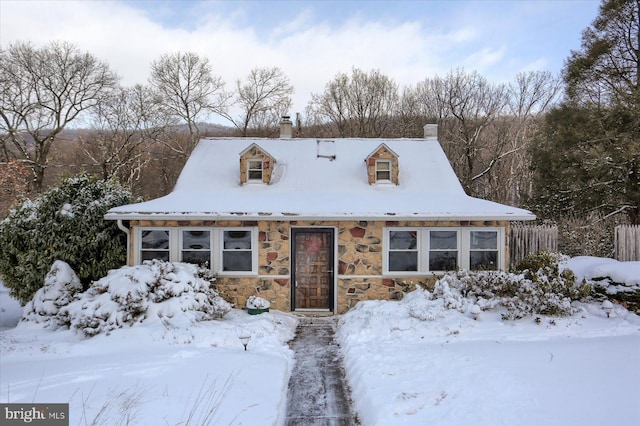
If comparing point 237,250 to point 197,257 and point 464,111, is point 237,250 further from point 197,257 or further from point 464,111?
point 464,111

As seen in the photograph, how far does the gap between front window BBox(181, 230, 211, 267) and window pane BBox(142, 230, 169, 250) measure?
1.78ft

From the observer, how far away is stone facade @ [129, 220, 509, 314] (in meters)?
10.6

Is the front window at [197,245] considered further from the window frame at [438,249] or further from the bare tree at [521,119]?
the bare tree at [521,119]

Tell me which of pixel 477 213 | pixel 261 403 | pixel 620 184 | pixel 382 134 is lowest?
pixel 261 403

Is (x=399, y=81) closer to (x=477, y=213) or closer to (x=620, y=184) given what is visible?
(x=620, y=184)

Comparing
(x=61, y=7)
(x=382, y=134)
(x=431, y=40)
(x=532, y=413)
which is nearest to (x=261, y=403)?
(x=532, y=413)

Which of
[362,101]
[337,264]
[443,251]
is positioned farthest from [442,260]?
[362,101]

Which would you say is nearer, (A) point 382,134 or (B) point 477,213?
(B) point 477,213

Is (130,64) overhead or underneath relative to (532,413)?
overhead

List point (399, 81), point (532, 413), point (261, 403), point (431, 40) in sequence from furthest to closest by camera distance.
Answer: point (399, 81) → point (431, 40) → point (261, 403) → point (532, 413)

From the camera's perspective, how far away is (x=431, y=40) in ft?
54.1

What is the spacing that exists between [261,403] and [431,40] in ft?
53.4

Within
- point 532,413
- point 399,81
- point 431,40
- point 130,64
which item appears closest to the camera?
point 532,413

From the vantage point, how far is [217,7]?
567 inches
